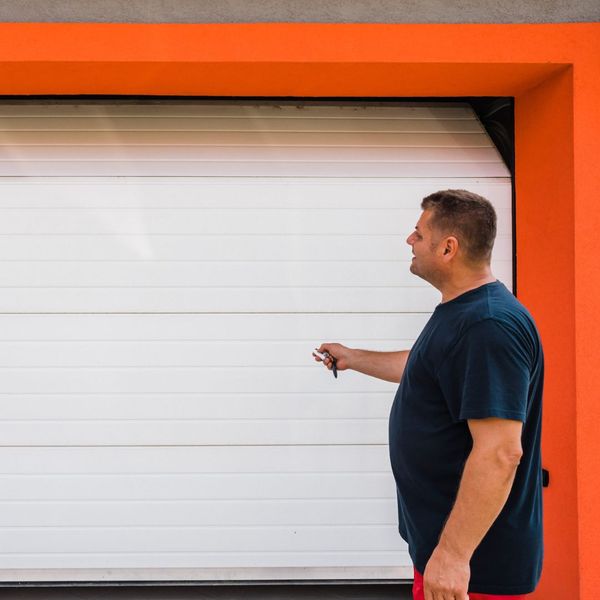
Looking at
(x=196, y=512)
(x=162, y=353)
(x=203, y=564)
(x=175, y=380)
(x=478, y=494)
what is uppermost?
(x=162, y=353)

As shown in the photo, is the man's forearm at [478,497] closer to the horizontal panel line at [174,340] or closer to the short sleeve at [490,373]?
the short sleeve at [490,373]

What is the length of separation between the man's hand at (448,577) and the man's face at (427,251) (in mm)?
789

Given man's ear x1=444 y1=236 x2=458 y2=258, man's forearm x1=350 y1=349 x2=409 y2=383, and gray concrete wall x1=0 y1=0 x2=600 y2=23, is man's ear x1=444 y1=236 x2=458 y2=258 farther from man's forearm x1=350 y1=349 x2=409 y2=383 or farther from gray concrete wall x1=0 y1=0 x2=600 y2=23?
gray concrete wall x1=0 y1=0 x2=600 y2=23

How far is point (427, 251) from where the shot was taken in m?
1.89

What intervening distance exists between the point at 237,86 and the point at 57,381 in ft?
5.40

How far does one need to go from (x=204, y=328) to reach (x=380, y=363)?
3.34 feet

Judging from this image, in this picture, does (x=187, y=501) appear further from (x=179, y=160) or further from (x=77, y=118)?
(x=77, y=118)

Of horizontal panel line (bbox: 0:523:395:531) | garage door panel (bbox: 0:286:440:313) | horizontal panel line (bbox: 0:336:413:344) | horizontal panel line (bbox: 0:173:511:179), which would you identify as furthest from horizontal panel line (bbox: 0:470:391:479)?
horizontal panel line (bbox: 0:173:511:179)

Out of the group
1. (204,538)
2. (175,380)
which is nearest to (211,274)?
(175,380)

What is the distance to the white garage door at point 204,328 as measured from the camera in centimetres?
303

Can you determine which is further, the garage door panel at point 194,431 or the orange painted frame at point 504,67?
the garage door panel at point 194,431

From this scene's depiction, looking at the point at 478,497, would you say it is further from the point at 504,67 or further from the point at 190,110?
the point at 190,110


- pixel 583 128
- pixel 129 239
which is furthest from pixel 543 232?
pixel 129 239

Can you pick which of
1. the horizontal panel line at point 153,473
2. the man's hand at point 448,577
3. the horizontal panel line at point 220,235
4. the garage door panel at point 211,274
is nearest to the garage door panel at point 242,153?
the horizontal panel line at point 220,235
